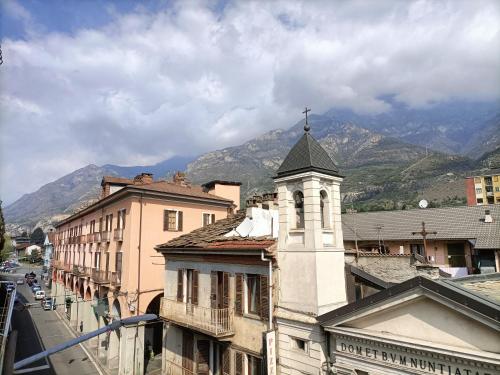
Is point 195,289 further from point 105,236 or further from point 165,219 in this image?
point 105,236

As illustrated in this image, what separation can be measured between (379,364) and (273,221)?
708 centimetres

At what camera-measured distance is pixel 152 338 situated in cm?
2752

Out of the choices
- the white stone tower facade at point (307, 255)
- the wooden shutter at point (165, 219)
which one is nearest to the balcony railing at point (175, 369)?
the white stone tower facade at point (307, 255)

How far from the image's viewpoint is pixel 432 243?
36531mm

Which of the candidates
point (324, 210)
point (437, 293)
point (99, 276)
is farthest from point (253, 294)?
point (99, 276)

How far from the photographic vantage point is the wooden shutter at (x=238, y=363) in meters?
14.6

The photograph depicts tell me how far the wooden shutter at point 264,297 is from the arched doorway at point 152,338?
45.3ft

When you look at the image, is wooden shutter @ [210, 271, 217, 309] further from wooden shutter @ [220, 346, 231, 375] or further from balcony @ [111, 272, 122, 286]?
balcony @ [111, 272, 122, 286]

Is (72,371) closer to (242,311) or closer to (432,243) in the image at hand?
(242,311)

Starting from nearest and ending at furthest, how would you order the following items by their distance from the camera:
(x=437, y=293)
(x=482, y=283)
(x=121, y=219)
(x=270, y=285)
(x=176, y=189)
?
(x=437, y=293) < (x=482, y=283) < (x=270, y=285) < (x=121, y=219) < (x=176, y=189)

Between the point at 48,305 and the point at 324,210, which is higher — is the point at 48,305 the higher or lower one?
the lower one

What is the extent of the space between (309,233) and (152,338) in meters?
20.7

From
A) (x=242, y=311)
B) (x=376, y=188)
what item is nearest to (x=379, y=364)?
(x=242, y=311)

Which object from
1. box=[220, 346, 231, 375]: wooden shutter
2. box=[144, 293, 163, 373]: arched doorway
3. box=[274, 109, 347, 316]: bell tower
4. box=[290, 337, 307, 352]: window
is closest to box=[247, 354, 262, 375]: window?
box=[220, 346, 231, 375]: wooden shutter
